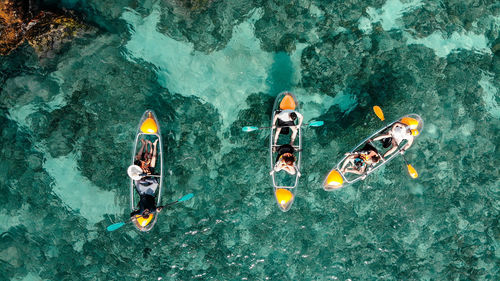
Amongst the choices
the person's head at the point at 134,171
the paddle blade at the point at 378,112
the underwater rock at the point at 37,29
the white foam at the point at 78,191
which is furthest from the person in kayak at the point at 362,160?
the underwater rock at the point at 37,29

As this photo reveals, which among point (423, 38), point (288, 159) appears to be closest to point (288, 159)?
point (288, 159)

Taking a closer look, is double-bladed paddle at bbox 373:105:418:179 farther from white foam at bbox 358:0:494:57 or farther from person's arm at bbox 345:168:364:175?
white foam at bbox 358:0:494:57

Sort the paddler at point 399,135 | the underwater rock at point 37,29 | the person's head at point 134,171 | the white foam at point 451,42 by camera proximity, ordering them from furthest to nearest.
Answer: the white foam at point 451,42
the underwater rock at point 37,29
the paddler at point 399,135
the person's head at point 134,171

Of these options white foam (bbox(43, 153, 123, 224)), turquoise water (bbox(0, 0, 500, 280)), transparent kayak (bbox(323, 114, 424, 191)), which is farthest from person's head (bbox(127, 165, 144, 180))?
transparent kayak (bbox(323, 114, 424, 191))

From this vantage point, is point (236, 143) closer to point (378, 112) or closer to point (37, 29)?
point (378, 112)

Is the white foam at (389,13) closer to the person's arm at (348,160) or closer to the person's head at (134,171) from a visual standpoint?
the person's arm at (348,160)

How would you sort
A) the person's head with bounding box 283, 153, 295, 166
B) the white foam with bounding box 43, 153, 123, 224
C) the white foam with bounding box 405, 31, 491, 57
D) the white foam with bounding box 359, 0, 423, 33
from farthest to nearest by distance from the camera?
the white foam with bounding box 405, 31, 491, 57 → the white foam with bounding box 359, 0, 423, 33 → the white foam with bounding box 43, 153, 123, 224 → the person's head with bounding box 283, 153, 295, 166
